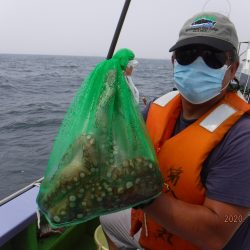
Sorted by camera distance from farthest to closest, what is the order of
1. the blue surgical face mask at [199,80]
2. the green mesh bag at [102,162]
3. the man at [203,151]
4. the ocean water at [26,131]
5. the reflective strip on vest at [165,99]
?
the ocean water at [26,131], the reflective strip on vest at [165,99], the blue surgical face mask at [199,80], the man at [203,151], the green mesh bag at [102,162]

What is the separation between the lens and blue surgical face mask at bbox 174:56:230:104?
1.70 metres

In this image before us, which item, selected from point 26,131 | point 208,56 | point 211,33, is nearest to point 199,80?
point 208,56

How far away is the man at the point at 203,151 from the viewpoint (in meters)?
1.41

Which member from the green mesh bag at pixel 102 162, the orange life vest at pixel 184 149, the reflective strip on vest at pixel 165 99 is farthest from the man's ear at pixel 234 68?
the green mesh bag at pixel 102 162

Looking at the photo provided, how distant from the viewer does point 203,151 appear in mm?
1591

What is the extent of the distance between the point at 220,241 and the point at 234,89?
0.79 m

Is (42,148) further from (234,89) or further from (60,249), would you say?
(234,89)

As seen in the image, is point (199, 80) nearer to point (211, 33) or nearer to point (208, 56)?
point (208, 56)

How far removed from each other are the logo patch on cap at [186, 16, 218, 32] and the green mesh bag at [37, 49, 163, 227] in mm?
478

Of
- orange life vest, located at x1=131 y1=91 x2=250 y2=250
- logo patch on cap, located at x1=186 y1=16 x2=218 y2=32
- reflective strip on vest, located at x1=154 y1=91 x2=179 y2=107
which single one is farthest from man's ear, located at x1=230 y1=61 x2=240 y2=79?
reflective strip on vest, located at x1=154 y1=91 x2=179 y2=107

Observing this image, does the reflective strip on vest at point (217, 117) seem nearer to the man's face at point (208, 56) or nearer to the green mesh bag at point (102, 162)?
the man's face at point (208, 56)

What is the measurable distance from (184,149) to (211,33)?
0.54 m

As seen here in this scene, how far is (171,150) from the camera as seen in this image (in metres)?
1.73

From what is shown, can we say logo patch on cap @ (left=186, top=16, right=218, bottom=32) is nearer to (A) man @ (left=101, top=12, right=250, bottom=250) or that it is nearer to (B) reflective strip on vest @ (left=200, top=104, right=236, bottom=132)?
(A) man @ (left=101, top=12, right=250, bottom=250)
